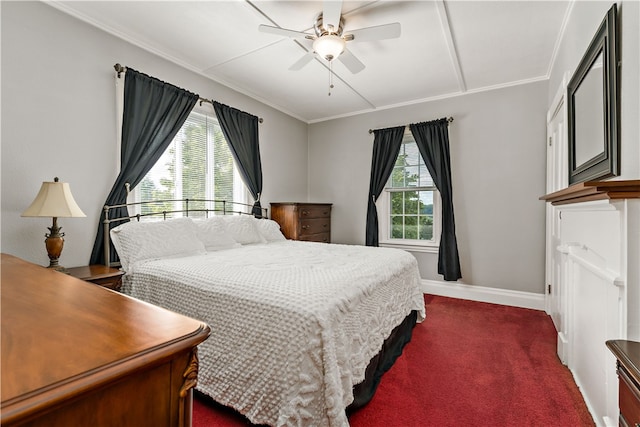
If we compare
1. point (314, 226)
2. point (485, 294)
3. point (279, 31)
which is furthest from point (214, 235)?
point (485, 294)

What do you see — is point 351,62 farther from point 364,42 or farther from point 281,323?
point 281,323

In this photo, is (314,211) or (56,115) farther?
(314,211)

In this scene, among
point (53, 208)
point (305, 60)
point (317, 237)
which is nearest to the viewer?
point (53, 208)

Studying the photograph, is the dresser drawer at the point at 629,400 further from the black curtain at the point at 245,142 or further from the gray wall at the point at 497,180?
the black curtain at the point at 245,142

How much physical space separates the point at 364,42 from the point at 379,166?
76.6 inches

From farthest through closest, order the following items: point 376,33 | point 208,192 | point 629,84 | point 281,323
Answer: point 208,192 < point 376,33 < point 281,323 < point 629,84

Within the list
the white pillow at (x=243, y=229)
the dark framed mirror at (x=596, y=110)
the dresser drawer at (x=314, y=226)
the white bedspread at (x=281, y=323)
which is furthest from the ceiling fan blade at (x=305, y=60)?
the dresser drawer at (x=314, y=226)

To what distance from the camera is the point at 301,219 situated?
412cm

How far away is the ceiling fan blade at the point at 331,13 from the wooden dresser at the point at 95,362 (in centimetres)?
210

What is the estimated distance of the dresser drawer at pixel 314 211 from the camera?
163 inches

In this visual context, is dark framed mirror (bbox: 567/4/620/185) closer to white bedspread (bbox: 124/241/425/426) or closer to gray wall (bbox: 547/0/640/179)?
gray wall (bbox: 547/0/640/179)

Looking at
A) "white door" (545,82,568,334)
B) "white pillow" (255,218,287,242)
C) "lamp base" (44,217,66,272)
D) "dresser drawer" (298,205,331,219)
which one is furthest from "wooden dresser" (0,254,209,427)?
"dresser drawer" (298,205,331,219)

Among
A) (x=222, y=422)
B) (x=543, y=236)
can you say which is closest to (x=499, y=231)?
(x=543, y=236)

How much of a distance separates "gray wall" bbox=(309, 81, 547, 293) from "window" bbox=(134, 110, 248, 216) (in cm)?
241
